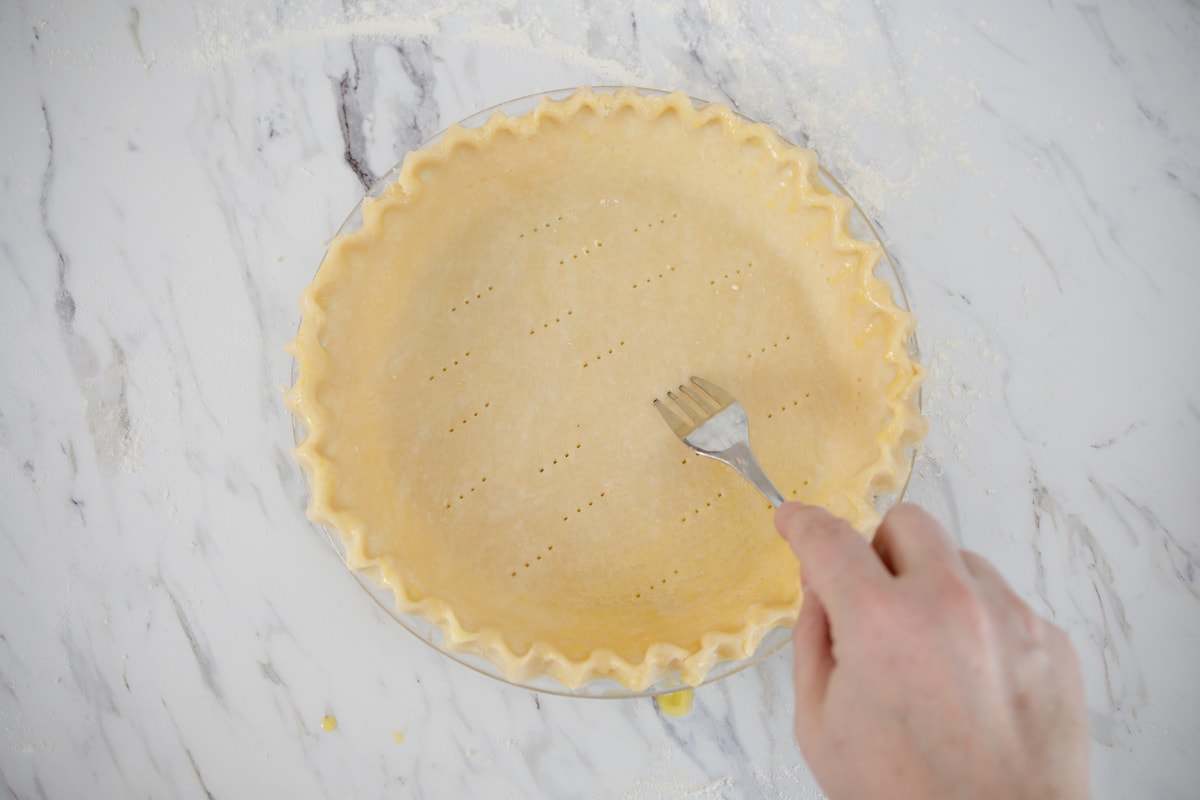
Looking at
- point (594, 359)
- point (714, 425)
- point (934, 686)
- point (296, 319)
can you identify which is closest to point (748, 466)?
point (714, 425)

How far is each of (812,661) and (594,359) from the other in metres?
0.71

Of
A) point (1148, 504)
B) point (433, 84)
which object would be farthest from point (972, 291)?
point (433, 84)

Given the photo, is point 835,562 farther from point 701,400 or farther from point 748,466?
point 701,400

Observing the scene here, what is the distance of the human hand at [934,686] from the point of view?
3.13ft

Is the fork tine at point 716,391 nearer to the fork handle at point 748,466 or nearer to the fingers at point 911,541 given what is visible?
the fork handle at point 748,466

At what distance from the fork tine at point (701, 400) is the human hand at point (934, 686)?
0.47m

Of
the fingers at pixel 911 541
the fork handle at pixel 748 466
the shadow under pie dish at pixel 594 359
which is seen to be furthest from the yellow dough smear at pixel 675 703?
the fingers at pixel 911 541

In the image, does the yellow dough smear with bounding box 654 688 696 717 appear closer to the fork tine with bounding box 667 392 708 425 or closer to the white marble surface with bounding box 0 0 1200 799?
the white marble surface with bounding box 0 0 1200 799

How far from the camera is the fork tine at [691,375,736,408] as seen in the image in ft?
4.85

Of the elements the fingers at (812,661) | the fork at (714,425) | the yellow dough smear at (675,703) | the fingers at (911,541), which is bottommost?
the yellow dough smear at (675,703)

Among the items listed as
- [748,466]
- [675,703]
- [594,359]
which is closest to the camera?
[748,466]

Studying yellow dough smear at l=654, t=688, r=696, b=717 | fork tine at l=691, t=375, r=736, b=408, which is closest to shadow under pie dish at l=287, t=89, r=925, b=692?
fork tine at l=691, t=375, r=736, b=408

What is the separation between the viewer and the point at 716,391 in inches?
58.9

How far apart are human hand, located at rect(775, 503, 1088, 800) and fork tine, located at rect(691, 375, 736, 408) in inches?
18.6
